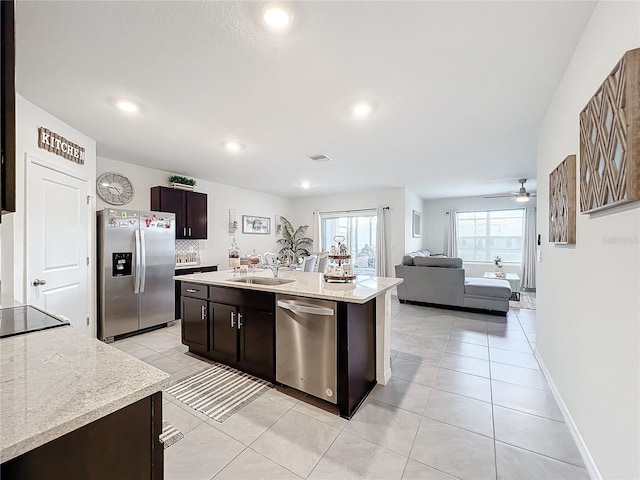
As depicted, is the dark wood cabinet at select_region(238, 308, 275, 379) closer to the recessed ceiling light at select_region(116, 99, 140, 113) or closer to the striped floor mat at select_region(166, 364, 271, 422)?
the striped floor mat at select_region(166, 364, 271, 422)

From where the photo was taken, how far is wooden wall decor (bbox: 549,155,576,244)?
1.79m

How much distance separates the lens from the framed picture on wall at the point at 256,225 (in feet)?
20.8

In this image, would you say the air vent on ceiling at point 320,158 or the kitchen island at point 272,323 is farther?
the air vent on ceiling at point 320,158

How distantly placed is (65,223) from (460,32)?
3906mm

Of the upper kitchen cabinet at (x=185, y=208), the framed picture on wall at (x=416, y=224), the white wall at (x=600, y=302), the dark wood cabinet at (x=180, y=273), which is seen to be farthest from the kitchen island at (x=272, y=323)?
the framed picture on wall at (x=416, y=224)

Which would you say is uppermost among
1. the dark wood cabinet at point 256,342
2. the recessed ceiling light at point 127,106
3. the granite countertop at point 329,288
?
the recessed ceiling light at point 127,106

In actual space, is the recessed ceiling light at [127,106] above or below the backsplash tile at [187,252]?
above

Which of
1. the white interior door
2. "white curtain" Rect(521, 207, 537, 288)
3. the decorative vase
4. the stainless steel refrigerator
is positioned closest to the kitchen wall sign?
the white interior door

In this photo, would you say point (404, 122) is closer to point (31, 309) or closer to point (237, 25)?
point (237, 25)

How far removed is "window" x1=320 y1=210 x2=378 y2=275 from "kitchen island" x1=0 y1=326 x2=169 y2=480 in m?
5.99

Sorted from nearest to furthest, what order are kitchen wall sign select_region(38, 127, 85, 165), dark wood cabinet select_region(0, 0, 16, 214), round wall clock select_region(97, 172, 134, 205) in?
dark wood cabinet select_region(0, 0, 16, 214), kitchen wall sign select_region(38, 127, 85, 165), round wall clock select_region(97, 172, 134, 205)

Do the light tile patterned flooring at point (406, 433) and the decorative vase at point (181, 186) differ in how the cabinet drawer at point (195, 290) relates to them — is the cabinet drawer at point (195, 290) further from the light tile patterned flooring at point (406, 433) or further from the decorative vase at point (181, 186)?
the decorative vase at point (181, 186)

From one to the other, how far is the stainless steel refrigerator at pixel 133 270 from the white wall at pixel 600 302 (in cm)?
445

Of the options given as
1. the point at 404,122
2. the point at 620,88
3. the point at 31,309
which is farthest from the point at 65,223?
the point at 620,88
